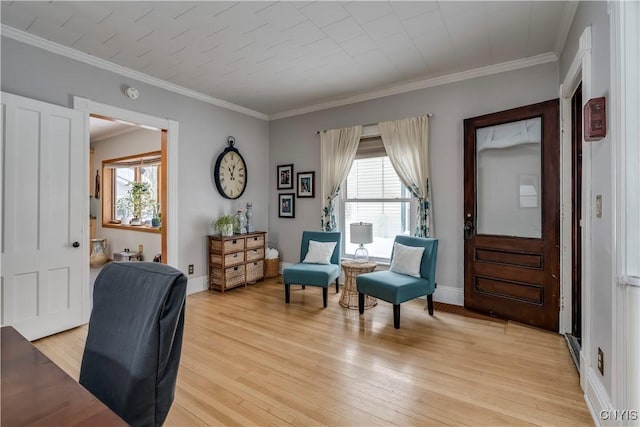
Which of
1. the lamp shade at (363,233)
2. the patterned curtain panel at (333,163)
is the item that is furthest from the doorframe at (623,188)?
the patterned curtain panel at (333,163)

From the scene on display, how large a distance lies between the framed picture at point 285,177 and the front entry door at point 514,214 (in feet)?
8.59

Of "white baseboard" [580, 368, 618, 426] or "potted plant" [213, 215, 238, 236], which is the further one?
"potted plant" [213, 215, 238, 236]

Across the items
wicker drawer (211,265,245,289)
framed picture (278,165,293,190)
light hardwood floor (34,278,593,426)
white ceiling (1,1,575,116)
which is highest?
white ceiling (1,1,575,116)

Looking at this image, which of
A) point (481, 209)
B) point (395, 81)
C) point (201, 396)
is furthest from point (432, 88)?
point (201, 396)

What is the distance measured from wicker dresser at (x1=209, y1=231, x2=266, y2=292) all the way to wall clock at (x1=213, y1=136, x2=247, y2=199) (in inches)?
27.7

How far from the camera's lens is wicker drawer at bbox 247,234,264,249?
4594 millimetres

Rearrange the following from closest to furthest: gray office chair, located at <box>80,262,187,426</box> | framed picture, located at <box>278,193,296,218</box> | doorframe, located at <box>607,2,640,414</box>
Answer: gray office chair, located at <box>80,262,187,426</box>, doorframe, located at <box>607,2,640,414</box>, framed picture, located at <box>278,193,296,218</box>

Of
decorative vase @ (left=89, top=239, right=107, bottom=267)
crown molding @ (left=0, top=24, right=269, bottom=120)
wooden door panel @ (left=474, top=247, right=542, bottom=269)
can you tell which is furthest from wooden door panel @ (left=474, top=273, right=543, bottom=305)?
decorative vase @ (left=89, top=239, right=107, bottom=267)

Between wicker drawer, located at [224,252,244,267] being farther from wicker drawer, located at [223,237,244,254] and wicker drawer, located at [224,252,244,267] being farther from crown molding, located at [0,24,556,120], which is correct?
crown molding, located at [0,24,556,120]

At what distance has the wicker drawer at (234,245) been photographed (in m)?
4.26

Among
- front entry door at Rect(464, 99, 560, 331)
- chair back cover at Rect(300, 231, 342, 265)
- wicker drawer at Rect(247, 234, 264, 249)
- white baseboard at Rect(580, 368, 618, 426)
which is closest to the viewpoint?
white baseboard at Rect(580, 368, 618, 426)

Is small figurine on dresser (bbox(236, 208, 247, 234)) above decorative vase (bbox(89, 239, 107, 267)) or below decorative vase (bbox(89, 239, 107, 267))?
above

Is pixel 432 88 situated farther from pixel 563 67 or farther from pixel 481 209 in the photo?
pixel 481 209

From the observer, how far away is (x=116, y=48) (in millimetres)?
3047
